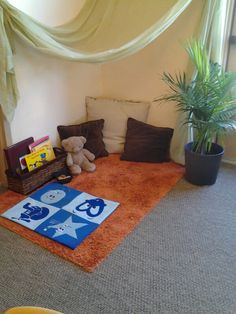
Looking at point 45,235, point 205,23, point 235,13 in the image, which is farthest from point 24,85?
point 235,13

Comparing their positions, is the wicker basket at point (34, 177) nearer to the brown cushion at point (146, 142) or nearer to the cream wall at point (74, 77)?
the cream wall at point (74, 77)

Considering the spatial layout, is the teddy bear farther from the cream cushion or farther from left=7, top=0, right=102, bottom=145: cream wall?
the cream cushion

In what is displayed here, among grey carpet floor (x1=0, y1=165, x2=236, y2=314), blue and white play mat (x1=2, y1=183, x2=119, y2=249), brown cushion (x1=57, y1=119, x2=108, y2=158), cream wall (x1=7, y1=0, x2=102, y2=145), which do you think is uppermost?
cream wall (x1=7, y1=0, x2=102, y2=145)

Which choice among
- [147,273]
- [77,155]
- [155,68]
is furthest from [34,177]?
[155,68]

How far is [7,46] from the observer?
202 cm

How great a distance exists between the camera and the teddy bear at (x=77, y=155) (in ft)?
8.82

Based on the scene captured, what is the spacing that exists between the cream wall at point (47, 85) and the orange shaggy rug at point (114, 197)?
0.54m

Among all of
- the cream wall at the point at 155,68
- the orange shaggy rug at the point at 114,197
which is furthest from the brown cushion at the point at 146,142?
the cream wall at the point at 155,68

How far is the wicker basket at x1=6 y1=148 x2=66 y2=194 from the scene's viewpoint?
94.0 inches

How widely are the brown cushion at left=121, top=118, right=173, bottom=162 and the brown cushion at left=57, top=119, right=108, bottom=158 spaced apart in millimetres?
244

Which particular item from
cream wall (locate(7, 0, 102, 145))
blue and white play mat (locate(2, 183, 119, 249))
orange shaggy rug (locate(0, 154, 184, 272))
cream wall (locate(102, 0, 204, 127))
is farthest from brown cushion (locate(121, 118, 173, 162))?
blue and white play mat (locate(2, 183, 119, 249))

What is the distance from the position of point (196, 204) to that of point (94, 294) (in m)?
1.07

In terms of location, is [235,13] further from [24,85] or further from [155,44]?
[24,85]

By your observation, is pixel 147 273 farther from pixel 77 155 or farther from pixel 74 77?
pixel 74 77
